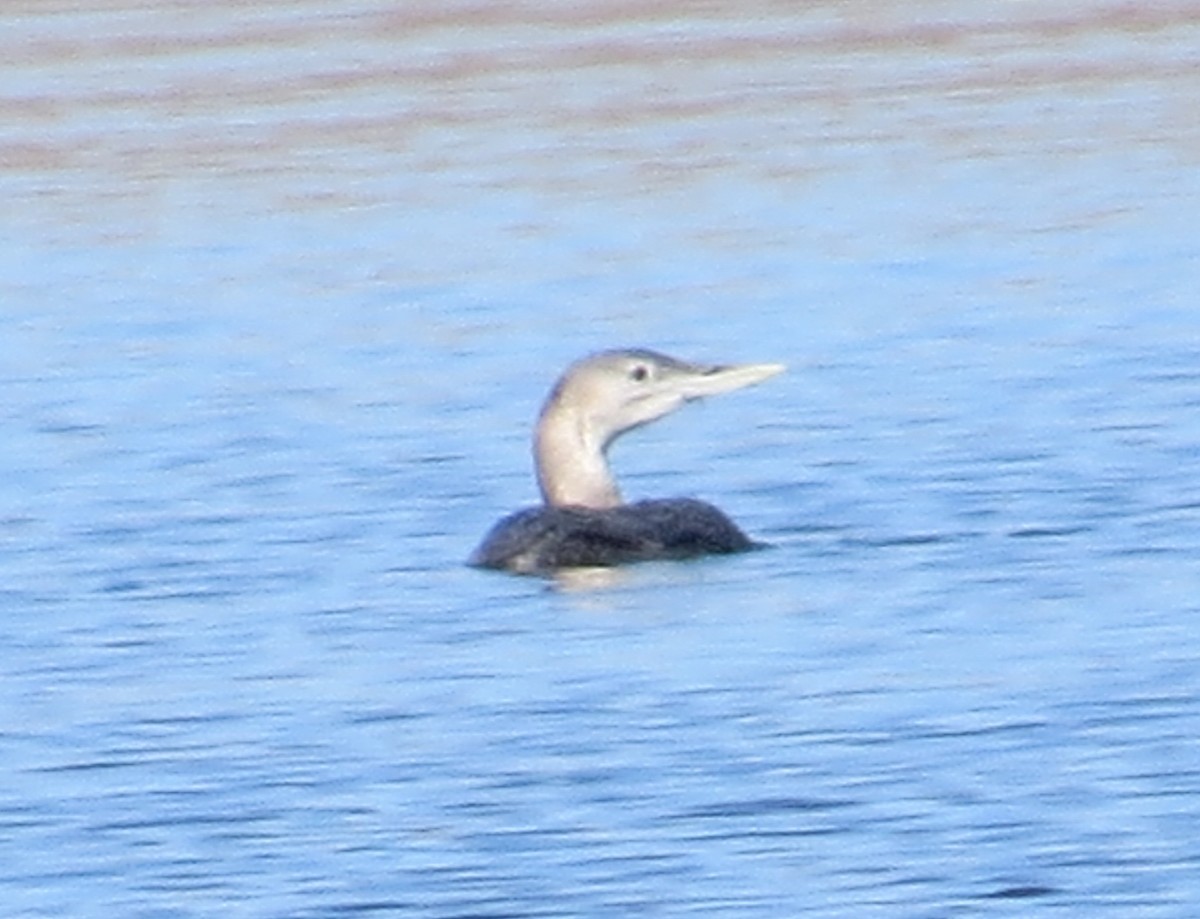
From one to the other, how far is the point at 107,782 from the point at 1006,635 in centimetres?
222

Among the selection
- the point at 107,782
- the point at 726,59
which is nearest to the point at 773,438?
the point at 107,782

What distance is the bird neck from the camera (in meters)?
12.7

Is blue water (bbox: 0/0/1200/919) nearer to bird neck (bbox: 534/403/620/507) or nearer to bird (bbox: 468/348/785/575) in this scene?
bird (bbox: 468/348/785/575)

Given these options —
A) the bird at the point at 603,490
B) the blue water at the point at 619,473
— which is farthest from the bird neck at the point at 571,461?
the blue water at the point at 619,473

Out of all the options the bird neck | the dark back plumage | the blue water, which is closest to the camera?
the blue water

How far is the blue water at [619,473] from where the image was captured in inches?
347

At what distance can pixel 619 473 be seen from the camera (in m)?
14.4

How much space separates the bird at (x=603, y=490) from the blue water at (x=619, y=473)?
114mm

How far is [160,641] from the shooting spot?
36.1 feet

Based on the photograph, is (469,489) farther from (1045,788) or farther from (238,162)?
(238,162)

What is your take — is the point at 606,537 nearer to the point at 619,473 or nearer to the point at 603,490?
the point at 603,490

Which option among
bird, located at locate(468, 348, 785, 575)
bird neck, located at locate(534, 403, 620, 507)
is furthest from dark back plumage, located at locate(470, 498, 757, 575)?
bird neck, located at locate(534, 403, 620, 507)

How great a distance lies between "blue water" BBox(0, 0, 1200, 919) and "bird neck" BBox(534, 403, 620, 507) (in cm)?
23

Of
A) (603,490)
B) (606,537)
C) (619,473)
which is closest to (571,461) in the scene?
(603,490)
